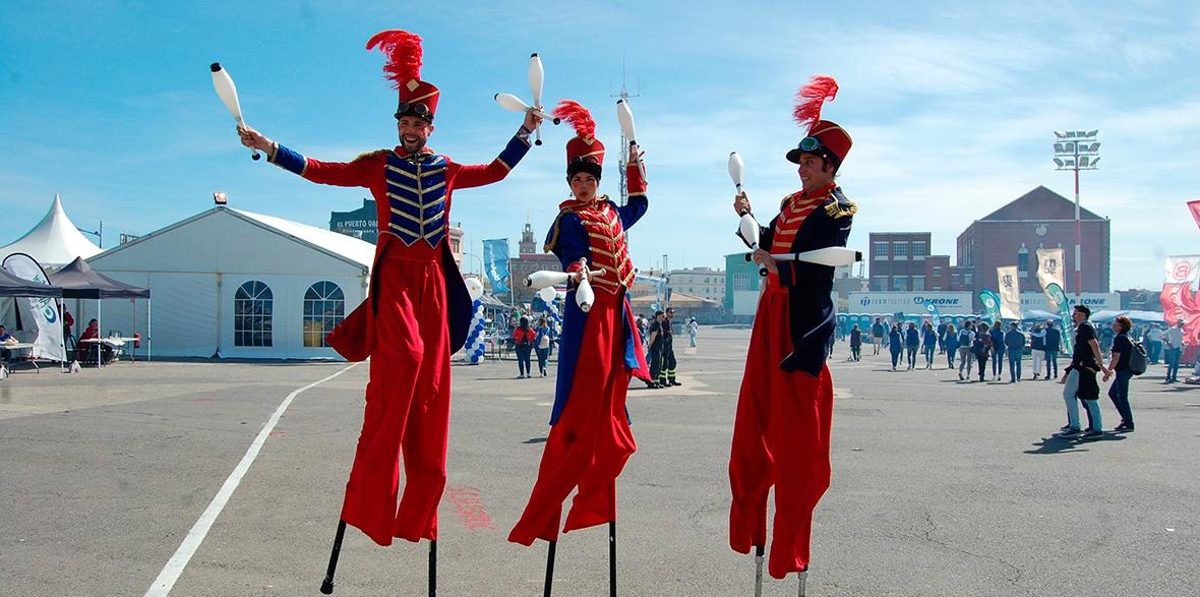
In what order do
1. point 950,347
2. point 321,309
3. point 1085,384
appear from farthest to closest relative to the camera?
point 950,347, point 321,309, point 1085,384

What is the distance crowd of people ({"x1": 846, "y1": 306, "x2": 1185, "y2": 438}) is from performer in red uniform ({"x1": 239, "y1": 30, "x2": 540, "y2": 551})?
9584 mm

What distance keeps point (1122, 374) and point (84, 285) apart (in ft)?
72.3

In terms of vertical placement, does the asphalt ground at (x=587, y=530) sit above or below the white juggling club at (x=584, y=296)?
below

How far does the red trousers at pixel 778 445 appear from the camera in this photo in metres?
4.28

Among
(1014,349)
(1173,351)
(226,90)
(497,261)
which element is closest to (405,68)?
(226,90)

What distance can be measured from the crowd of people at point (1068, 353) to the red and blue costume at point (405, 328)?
9594 millimetres

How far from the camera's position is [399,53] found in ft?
15.3

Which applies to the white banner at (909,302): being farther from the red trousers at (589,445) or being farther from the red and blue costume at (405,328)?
the red and blue costume at (405,328)

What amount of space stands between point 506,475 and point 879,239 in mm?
78521

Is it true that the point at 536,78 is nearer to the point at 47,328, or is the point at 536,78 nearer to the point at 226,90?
the point at 226,90

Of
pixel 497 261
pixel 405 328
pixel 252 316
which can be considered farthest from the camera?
pixel 497 261

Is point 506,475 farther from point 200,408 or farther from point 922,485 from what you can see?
point 200,408

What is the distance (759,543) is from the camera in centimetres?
450

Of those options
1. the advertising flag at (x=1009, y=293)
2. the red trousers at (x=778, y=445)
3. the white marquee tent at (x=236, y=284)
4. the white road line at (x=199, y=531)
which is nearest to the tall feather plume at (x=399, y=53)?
the red trousers at (x=778, y=445)
